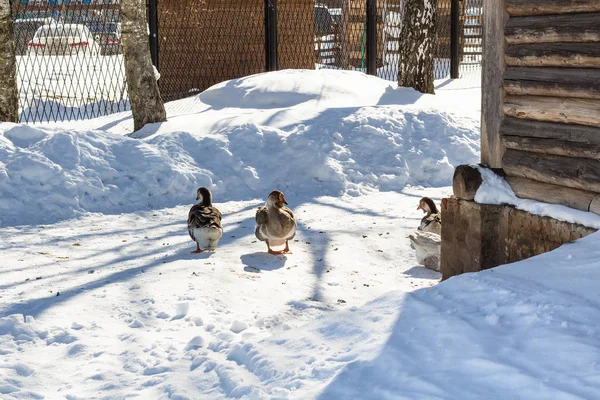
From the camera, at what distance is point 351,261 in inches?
332

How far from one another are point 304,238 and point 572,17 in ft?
12.9

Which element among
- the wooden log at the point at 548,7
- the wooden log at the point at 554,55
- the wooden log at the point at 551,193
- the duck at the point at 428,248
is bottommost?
the duck at the point at 428,248

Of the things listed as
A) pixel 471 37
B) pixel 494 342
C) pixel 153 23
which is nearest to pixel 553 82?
pixel 494 342

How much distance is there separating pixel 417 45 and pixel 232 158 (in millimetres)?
5803

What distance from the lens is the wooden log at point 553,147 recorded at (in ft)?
21.1

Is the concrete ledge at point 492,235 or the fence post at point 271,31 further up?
the fence post at point 271,31

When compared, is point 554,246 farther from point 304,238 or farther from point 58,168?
point 58,168

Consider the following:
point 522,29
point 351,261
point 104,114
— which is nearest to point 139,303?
point 351,261

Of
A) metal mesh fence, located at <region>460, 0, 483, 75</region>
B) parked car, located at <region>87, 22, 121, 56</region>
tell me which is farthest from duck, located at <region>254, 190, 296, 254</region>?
metal mesh fence, located at <region>460, 0, 483, 75</region>

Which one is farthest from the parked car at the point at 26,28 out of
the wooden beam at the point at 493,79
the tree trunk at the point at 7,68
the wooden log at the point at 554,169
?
the wooden log at the point at 554,169

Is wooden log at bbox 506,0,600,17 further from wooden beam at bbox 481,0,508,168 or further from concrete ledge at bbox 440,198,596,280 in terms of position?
concrete ledge at bbox 440,198,596,280

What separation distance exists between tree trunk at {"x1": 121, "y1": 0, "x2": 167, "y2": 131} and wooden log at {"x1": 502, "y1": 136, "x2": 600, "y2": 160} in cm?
742

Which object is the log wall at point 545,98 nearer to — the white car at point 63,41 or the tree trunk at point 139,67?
the tree trunk at point 139,67

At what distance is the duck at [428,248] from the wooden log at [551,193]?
1.06 m
